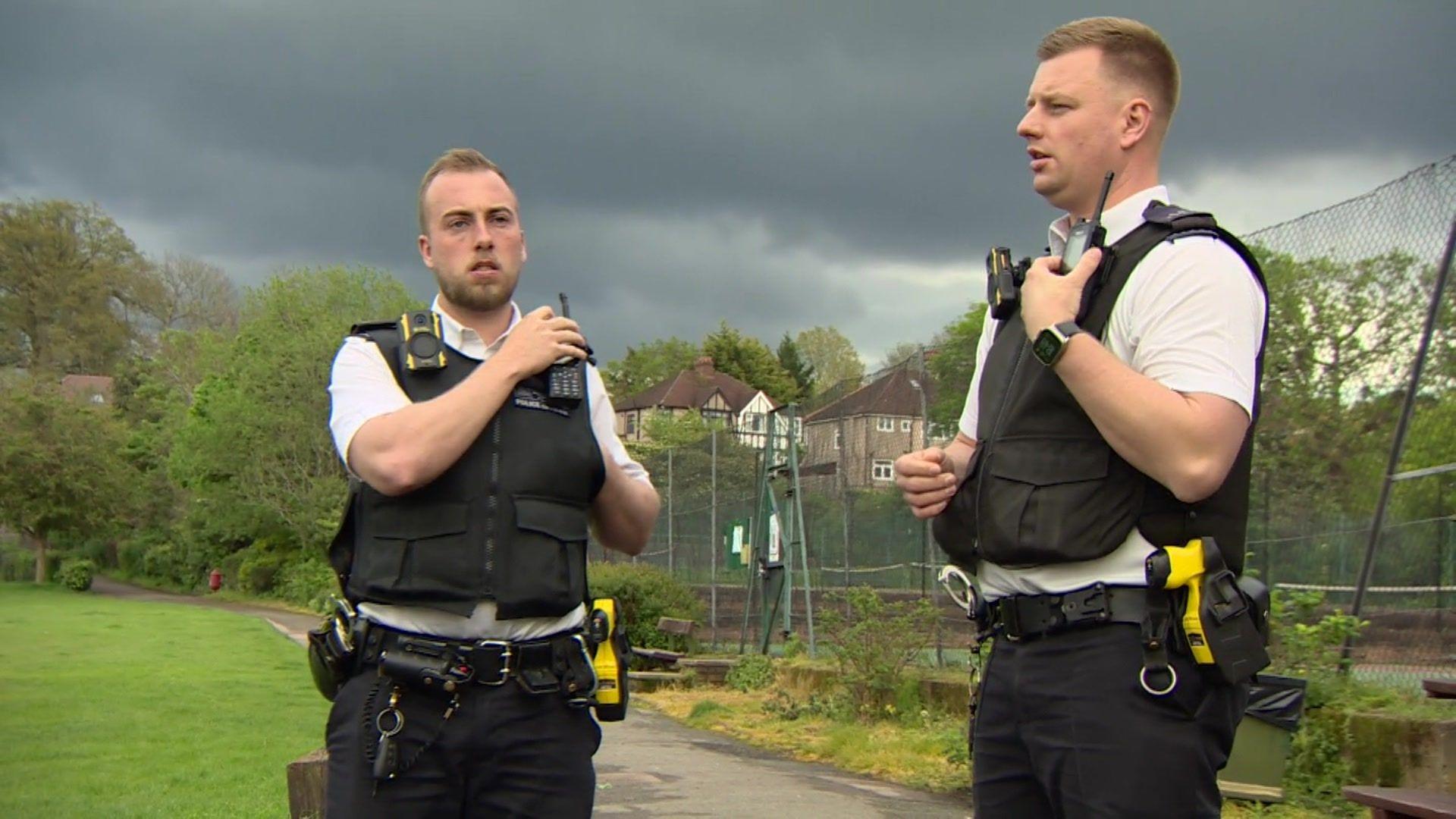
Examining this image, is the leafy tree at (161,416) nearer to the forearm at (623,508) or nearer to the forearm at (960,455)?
the forearm at (623,508)

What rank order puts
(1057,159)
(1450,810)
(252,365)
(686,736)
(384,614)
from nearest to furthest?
(1057,159) < (384,614) < (1450,810) < (686,736) < (252,365)

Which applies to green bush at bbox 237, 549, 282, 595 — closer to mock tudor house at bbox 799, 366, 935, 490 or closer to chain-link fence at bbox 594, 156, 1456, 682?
mock tudor house at bbox 799, 366, 935, 490

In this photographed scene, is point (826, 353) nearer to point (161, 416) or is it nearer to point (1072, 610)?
point (161, 416)

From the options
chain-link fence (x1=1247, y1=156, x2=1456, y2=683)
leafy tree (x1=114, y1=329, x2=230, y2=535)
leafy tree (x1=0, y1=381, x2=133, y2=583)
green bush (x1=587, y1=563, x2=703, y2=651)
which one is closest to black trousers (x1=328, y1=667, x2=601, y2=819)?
chain-link fence (x1=1247, y1=156, x2=1456, y2=683)

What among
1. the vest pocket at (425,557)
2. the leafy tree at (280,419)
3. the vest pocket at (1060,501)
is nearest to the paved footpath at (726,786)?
the vest pocket at (425,557)

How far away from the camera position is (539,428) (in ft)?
11.3

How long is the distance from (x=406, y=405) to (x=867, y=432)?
10.8 m

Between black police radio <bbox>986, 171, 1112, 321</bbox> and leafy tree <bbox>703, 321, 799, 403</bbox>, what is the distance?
106627mm

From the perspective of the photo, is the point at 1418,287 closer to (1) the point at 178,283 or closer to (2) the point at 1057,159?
(2) the point at 1057,159

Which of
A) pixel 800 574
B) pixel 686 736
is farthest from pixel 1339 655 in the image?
pixel 800 574

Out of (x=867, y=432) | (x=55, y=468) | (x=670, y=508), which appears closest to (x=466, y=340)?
(x=867, y=432)

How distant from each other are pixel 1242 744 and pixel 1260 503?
5.41 feet

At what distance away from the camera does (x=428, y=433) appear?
3223 mm

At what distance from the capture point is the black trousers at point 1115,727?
107 inches
